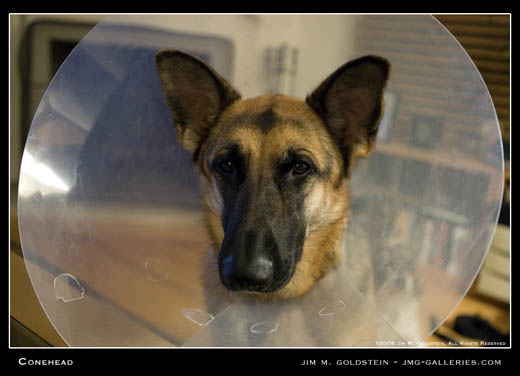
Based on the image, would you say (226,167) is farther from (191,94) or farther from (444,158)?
(444,158)

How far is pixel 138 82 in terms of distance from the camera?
115cm

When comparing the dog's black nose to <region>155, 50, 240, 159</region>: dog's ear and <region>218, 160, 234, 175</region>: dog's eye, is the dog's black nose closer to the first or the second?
<region>218, 160, 234, 175</region>: dog's eye

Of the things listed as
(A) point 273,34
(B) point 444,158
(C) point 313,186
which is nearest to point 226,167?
(C) point 313,186

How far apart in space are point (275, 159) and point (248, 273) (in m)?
0.31

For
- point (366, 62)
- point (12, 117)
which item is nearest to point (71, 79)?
point (12, 117)

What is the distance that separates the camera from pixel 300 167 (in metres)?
1.14

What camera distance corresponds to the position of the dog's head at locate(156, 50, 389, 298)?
3.38 ft

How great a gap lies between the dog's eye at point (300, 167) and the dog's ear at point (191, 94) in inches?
10.6

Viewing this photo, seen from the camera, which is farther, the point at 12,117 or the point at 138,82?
the point at 12,117

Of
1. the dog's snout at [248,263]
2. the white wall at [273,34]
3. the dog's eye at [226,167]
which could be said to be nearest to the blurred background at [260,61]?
the white wall at [273,34]
